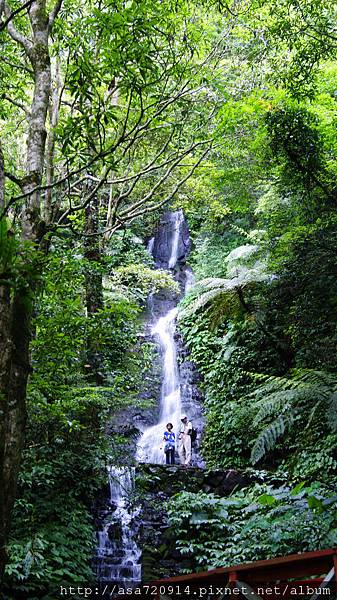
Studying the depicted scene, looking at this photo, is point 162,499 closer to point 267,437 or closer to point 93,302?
point 267,437

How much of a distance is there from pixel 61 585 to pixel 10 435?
8.57ft

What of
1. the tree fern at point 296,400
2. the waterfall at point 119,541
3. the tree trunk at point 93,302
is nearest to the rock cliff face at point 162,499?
the waterfall at point 119,541

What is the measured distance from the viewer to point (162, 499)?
8.38m

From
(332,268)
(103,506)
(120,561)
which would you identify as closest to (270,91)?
(332,268)

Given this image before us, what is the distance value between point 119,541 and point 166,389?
6401 millimetres

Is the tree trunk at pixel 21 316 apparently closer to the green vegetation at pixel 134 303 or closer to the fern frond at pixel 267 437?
the green vegetation at pixel 134 303

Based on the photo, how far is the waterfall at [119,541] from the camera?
23.9 feet

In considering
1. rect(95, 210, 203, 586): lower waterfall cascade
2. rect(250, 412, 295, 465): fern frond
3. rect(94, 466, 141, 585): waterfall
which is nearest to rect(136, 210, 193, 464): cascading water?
rect(95, 210, 203, 586): lower waterfall cascade

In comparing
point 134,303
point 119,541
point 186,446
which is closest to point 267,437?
point 134,303

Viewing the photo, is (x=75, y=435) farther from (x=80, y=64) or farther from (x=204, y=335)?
(x=204, y=335)

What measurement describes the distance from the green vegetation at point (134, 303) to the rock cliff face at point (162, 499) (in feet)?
1.67

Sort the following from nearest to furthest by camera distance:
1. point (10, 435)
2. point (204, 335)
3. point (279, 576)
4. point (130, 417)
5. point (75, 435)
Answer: point (279, 576) → point (10, 435) → point (75, 435) → point (130, 417) → point (204, 335)

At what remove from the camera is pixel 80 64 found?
4.57 m

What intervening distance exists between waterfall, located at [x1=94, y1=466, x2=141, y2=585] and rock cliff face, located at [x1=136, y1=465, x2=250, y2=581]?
0.53 ft
